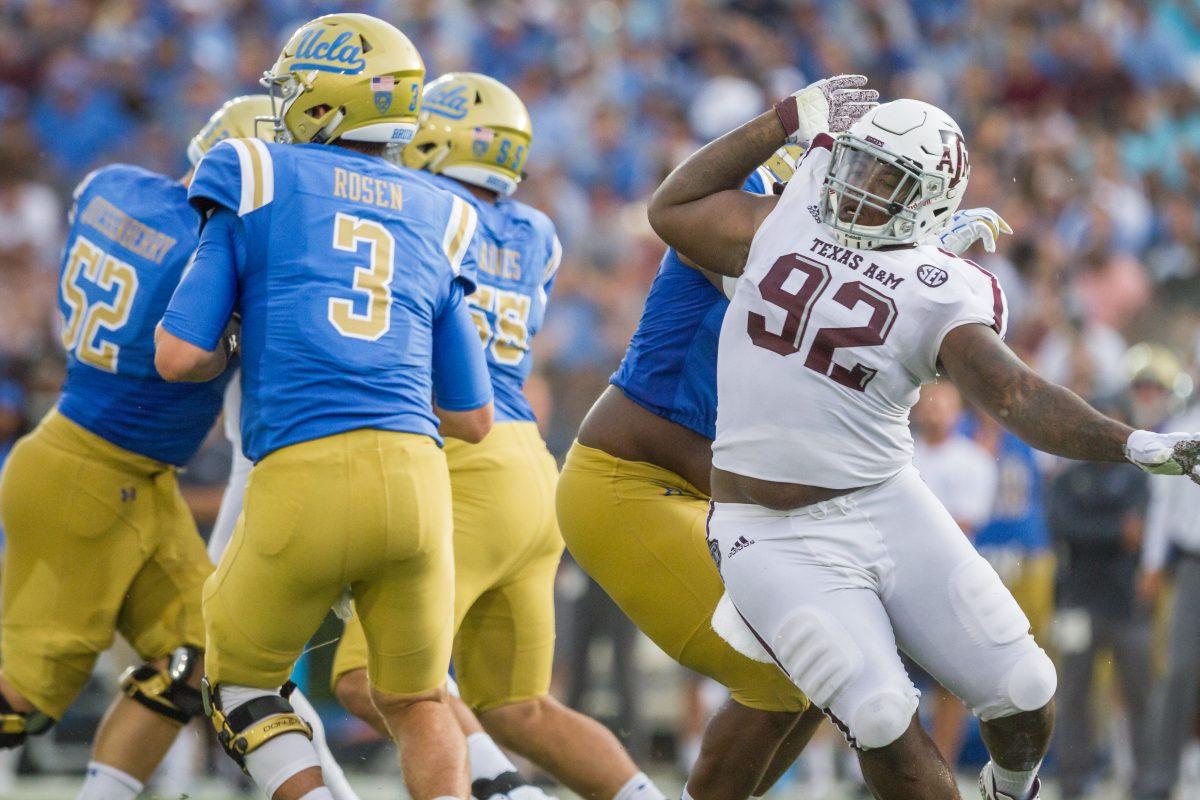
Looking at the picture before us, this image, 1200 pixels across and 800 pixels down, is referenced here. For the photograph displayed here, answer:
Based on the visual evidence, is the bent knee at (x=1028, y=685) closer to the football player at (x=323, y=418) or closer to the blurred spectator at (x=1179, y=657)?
the football player at (x=323, y=418)

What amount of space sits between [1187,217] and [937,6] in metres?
3.37

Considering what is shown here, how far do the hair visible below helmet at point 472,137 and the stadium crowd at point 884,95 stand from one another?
3611 mm

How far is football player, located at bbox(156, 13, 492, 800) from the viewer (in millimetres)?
4074

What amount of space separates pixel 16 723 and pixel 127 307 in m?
1.40

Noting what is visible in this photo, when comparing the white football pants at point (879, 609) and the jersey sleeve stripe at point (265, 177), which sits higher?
the jersey sleeve stripe at point (265, 177)

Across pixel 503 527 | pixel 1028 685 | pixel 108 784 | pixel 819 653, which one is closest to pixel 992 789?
pixel 1028 685

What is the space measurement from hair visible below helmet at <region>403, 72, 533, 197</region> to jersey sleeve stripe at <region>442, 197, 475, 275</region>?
3.75 feet

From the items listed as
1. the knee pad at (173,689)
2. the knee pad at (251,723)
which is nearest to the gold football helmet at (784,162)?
the knee pad at (251,723)

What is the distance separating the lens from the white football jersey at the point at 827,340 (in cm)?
398

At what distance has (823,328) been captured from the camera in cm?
403

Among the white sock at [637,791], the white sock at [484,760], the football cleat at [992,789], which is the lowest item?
the white sock at [637,791]

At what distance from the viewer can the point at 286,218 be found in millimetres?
4133

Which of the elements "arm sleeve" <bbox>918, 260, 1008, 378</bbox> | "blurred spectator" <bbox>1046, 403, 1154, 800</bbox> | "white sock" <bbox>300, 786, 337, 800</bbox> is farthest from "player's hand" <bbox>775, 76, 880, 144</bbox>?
"blurred spectator" <bbox>1046, 403, 1154, 800</bbox>

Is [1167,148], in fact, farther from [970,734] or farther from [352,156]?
[352,156]
